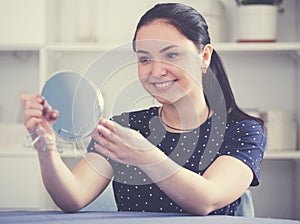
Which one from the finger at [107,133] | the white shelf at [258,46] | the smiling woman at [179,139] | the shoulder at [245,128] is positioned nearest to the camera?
the finger at [107,133]

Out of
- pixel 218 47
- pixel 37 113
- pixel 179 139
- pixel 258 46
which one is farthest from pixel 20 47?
pixel 37 113

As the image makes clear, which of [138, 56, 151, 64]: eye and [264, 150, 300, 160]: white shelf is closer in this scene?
[138, 56, 151, 64]: eye

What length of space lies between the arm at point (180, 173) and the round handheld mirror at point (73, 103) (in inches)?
2.6

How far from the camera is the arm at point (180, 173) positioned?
31.3 inches

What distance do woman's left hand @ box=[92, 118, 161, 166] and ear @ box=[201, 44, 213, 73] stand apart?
27cm

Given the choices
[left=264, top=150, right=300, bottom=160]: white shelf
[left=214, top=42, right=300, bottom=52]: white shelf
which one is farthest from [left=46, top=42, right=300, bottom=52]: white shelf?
[left=264, top=150, right=300, bottom=160]: white shelf

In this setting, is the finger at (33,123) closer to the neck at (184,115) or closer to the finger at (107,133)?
the finger at (107,133)

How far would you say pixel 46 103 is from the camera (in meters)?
0.83

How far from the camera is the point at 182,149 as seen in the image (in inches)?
42.3

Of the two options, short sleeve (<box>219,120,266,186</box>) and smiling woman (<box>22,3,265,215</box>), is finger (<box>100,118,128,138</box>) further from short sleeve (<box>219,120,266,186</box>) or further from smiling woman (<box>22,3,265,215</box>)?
short sleeve (<box>219,120,266,186</box>)

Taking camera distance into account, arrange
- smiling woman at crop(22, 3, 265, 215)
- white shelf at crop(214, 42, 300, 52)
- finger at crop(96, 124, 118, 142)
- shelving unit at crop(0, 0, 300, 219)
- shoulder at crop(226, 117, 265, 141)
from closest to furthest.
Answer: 1. finger at crop(96, 124, 118, 142)
2. smiling woman at crop(22, 3, 265, 215)
3. shoulder at crop(226, 117, 265, 141)
4. white shelf at crop(214, 42, 300, 52)
5. shelving unit at crop(0, 0, 300, 219)

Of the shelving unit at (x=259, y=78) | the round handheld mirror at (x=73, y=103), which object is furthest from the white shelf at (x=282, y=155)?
the round handheld mirror at (x=73, y=103)

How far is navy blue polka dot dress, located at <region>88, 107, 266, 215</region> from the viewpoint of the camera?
1014 mm

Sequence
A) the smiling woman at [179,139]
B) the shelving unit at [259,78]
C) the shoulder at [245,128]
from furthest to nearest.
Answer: the shelving unit at [259,78] < the shoulder at [245,128] < the smiling woman at [179,139]
